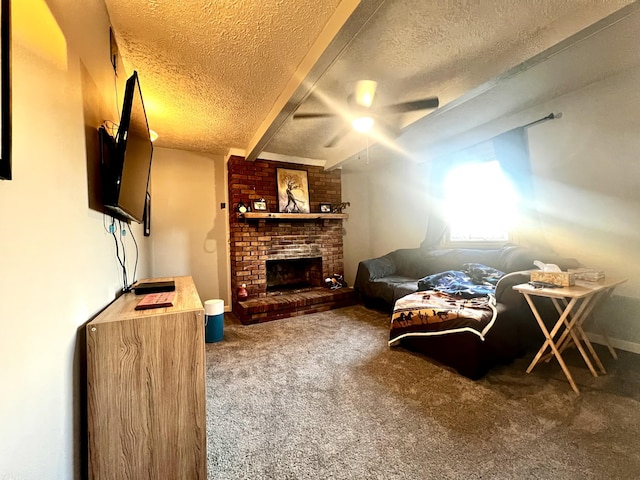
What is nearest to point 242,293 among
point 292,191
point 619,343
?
point 292,191

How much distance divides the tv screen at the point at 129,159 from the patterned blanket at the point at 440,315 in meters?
2.27

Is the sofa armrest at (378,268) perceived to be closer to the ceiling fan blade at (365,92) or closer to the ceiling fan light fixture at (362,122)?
the ceiling fan light fixture at (362,122)

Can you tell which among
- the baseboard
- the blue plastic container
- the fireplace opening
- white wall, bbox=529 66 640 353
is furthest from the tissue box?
the fireplace opening

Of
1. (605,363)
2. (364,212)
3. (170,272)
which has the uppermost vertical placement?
(364,212)

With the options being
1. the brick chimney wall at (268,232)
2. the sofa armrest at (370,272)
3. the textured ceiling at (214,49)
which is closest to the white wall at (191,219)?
the brick chimney wall at (268,232)

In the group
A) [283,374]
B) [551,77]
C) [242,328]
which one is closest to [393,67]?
[551,77]

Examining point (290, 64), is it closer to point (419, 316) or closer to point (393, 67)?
point (393, 67)

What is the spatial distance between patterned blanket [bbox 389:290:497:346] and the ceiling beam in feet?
6.74

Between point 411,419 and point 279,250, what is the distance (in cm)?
304

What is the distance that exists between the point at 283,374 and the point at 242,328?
1.36 meters

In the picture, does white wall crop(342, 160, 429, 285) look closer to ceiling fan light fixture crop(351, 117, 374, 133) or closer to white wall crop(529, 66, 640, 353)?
white wall crop(529, 66, 640, 353)

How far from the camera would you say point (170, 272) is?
3.91 metres

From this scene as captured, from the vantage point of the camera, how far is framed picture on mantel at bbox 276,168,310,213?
432 centimetres

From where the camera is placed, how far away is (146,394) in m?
1.15
